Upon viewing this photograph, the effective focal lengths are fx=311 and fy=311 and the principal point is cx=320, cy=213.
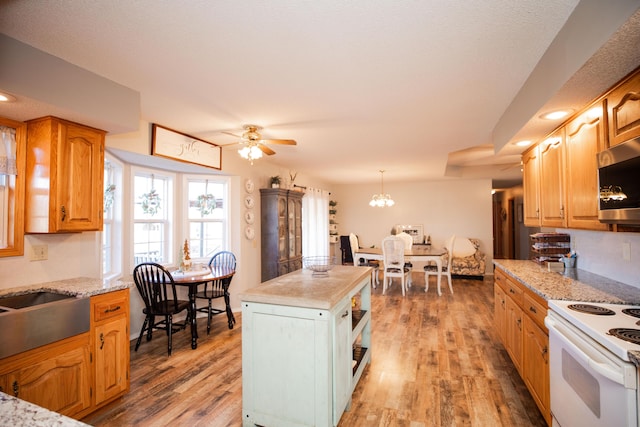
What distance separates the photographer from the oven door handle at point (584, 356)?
1.23m

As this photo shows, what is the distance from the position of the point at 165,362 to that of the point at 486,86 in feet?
12.5

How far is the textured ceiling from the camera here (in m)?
1.60

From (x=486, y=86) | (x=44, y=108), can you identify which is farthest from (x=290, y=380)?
(x=486, y=86)

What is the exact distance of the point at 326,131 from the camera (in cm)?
367

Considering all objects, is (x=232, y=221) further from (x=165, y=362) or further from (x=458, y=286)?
(x=458, y=286)

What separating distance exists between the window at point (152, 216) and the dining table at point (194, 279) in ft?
2.02

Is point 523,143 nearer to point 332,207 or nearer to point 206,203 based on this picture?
point 206,203

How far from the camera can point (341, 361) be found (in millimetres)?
2033

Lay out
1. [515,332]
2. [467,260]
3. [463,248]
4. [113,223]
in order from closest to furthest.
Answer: [515,332]
[113,223]
[467,260]
[463,248]

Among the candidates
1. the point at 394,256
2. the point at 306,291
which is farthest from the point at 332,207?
the point at 306,291

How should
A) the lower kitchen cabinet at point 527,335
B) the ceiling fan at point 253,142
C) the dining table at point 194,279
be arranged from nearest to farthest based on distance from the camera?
the lower kitchen cabinet at point 527,335 < the ceiling fan at point 253,142 < the dining table at point 194,279

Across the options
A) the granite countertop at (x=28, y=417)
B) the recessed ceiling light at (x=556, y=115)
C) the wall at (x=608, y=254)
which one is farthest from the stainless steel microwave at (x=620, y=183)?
the granite countertop at (x=28, y=417)

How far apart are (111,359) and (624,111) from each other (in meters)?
3.60

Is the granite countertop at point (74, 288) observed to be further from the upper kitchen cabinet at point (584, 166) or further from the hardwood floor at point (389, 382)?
the upper kitchen cabinet at point (584, 166)
